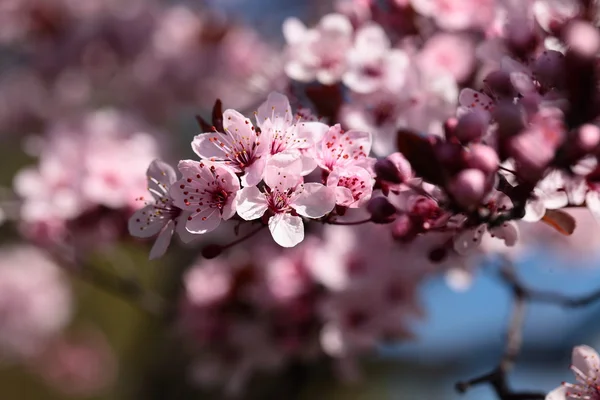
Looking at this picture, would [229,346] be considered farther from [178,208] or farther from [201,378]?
[178,208]

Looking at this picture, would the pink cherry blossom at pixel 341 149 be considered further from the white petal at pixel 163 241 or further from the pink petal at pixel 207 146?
the white petal at pixel 163 241

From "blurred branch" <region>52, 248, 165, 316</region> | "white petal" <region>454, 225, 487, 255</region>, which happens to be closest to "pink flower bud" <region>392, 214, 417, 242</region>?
"white petal" <region>454, 225, 487, 255</region>

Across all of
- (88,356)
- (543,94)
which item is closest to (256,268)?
(543,94)

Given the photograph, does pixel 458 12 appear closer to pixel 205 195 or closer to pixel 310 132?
pixel 310 132

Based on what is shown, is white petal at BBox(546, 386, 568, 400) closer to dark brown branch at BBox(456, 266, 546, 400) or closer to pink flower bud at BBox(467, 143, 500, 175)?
dark brown branch at BBox(456, 266, 546, 400)

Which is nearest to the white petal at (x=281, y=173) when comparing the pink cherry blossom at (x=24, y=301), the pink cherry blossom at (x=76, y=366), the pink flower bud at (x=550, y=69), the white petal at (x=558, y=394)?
the pink flower bud at (x=550, y=69)

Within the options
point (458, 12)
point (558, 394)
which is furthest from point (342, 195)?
point (458, 12)

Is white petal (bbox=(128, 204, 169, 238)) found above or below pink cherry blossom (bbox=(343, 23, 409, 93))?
below
